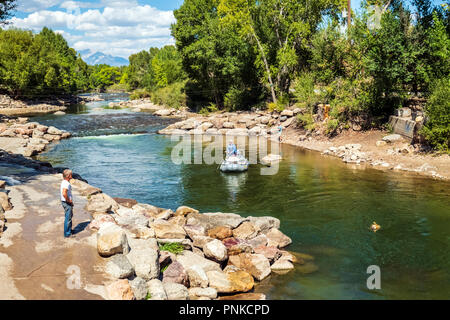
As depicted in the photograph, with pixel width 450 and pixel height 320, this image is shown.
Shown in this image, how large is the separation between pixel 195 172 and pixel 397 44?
1687 centimetres

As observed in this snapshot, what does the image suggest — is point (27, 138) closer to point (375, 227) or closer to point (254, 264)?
point (254, 264)

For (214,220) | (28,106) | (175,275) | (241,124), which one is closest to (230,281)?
(175,275)

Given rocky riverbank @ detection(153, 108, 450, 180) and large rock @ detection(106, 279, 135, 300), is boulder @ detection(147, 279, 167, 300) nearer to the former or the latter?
large rock @ detection(106, 279, 135, 300)

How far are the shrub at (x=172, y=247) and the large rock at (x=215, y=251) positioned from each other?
2.66 ft

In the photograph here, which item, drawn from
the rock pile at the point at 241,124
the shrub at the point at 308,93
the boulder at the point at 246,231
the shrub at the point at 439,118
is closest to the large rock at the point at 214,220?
the boulder at the point at 246,231

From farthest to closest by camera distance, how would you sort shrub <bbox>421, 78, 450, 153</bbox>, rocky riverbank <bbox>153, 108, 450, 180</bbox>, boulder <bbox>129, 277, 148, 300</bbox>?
rocky riverbank <bbox>153, 108, 450, 180</bbox>, shrub <bbox>421, 78, 450, 153</bbox>, boulder <bbox>129, 277, 148, 300</bbox>

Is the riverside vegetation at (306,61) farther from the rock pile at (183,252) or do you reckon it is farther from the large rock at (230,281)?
the large rock at (230,281)

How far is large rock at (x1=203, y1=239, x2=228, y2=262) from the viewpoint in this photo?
40.5 feet

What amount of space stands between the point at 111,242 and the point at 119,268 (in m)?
1.05

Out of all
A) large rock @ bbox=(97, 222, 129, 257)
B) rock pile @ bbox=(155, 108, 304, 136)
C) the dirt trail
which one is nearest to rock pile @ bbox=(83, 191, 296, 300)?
large rock @ bbox=(97, 222, 129, 257)

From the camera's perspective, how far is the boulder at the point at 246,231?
1469 centimetres

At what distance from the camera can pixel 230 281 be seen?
11.1 meters

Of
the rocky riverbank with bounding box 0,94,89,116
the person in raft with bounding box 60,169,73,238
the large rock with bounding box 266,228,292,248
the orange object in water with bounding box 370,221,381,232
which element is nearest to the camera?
the person in raft with bounding box 60,169,73,238
